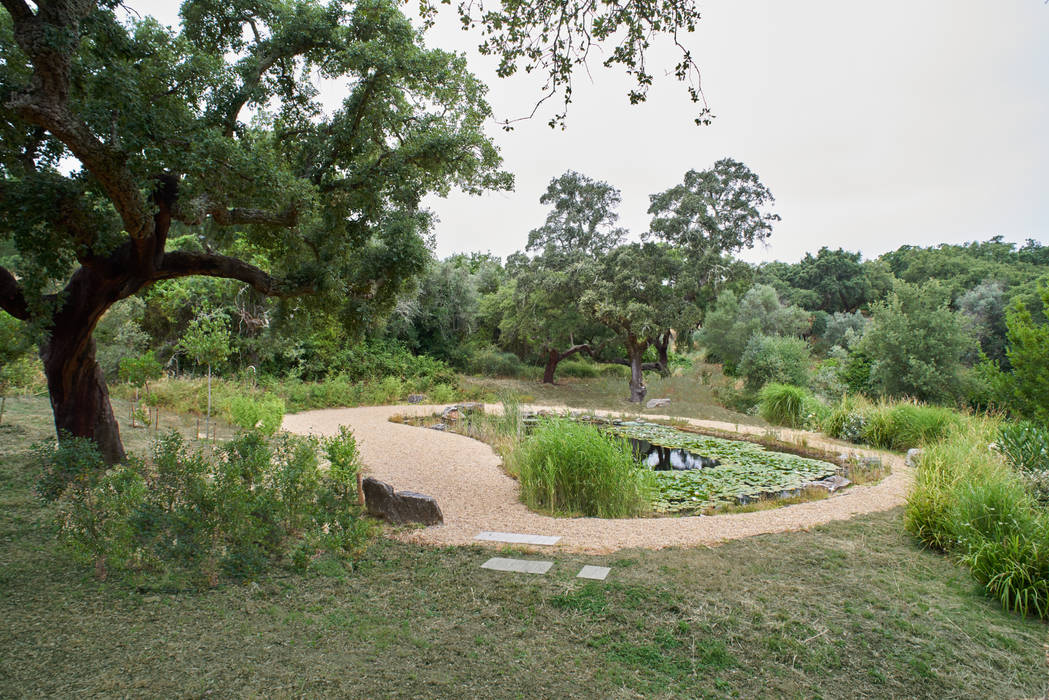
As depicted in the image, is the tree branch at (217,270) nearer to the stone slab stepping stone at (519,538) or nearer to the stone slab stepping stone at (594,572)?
the stone slab stepping stone at (519,538)

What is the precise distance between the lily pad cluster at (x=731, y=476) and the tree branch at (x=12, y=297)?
5643 mm

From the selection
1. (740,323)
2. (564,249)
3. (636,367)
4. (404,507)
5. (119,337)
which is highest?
(564,249)

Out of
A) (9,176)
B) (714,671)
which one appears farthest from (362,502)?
(9,176)

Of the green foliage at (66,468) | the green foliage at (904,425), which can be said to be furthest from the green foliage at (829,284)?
the green foliage at (66,468)

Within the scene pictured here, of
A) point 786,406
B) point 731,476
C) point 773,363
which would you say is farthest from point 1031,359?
point 773,363

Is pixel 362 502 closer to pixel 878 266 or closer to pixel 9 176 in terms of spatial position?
pixel 9 176

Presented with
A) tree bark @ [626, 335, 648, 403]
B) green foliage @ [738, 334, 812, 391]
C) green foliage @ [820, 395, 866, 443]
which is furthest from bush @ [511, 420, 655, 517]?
green foliage @ [738, 334, 812, 391]

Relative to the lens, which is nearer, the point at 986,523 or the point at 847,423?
the point at 986,523

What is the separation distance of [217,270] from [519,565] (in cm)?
412

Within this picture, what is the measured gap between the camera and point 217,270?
5.31 metres

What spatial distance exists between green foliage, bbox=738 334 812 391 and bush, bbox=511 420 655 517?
970cm

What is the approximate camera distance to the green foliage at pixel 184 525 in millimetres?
3006

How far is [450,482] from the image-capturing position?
611cm

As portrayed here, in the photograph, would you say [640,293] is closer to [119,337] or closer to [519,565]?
[519,565]
